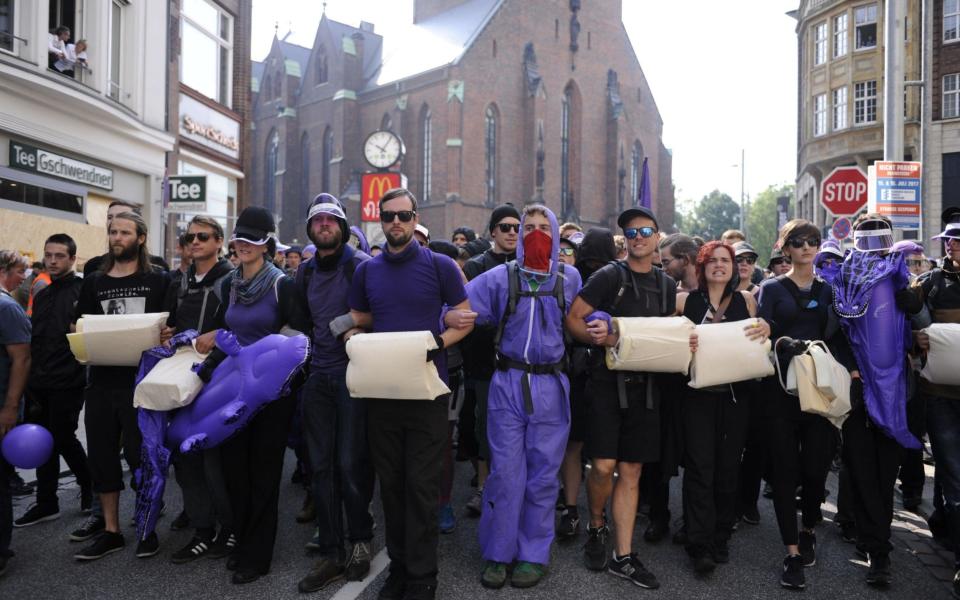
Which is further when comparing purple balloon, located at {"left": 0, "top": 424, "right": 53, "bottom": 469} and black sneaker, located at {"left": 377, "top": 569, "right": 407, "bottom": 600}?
purple balloon, located at {"left": 0, "top": 424, "right": 53, "bottom": 469}

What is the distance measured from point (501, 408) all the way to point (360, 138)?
45.5 meters

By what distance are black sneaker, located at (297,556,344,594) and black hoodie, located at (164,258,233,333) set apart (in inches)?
64.5

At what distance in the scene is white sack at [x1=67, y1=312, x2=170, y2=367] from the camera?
15.3 ft

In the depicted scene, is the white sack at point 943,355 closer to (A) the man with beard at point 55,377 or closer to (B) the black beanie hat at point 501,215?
(B) the black beanie hat at point 501,215

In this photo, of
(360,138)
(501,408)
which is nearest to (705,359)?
(501,408)

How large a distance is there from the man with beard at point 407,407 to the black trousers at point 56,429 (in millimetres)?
2596

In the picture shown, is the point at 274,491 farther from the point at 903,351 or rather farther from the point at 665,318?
the point at 903,351

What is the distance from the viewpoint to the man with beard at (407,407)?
4.23m

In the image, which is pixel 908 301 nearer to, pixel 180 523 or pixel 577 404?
pixel 577 404

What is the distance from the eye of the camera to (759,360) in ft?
14.8

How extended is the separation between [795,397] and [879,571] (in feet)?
3.61

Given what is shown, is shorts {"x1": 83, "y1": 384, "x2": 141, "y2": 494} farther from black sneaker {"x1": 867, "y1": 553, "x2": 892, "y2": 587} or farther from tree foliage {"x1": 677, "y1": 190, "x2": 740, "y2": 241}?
tree foliage {"x1": 677, "y1": 190, "x2": 740, "y2": 241}

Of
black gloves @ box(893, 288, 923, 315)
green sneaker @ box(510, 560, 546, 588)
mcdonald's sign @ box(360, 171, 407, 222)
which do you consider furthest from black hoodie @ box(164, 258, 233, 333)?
mcdonald's sign @ box(360, 171, 407, 222)

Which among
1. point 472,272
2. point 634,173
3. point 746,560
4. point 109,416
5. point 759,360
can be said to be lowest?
point 746,560
